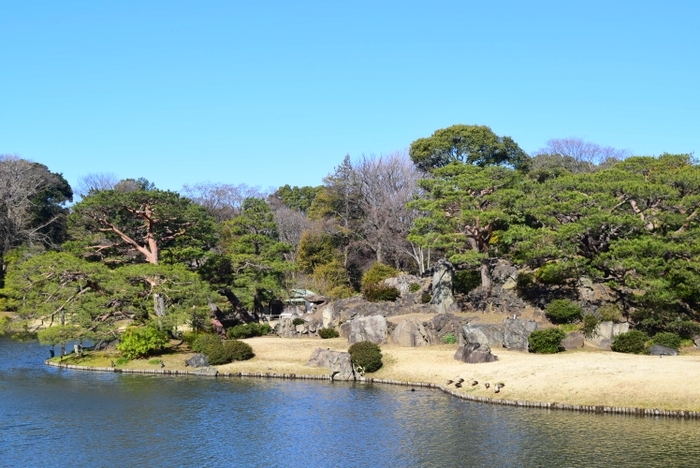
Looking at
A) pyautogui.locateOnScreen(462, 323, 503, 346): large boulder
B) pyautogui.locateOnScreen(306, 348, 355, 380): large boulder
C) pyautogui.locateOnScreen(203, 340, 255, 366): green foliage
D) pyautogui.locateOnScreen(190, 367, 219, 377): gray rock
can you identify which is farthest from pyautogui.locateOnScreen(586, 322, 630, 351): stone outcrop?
pyautogui.locateOnScreen(190, 367, 219, 377): gray rock

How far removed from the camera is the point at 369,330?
4712 cm

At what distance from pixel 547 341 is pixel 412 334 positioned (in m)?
8.86

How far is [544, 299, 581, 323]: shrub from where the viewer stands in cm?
Result: 4491

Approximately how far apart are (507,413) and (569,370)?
576cm

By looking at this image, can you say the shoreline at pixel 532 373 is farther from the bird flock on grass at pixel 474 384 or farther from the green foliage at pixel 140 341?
the green foliage at pixel 140 341

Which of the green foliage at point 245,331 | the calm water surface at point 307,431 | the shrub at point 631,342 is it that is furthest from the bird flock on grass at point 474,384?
the green foliage at point 245,331

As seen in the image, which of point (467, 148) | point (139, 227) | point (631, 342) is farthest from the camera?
point (467, 148)

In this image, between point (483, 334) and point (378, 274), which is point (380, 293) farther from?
point (483, 334)

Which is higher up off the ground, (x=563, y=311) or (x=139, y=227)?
(x=139, y=227)

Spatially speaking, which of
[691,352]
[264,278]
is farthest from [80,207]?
[691,352]

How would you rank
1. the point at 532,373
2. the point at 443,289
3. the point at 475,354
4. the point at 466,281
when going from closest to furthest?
the point at 532,373, the point at 475,354, the point at 443,289, the point at 466,281

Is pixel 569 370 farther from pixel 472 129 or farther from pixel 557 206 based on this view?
pixel 472 129

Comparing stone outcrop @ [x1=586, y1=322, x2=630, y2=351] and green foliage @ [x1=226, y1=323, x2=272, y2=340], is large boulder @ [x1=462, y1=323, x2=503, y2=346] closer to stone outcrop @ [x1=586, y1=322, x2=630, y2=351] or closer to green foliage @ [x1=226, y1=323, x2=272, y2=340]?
stone outcrop @ [x1=586, y1=322, x2=630, y2=351]

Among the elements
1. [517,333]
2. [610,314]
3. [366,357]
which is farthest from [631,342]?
[366,357]
